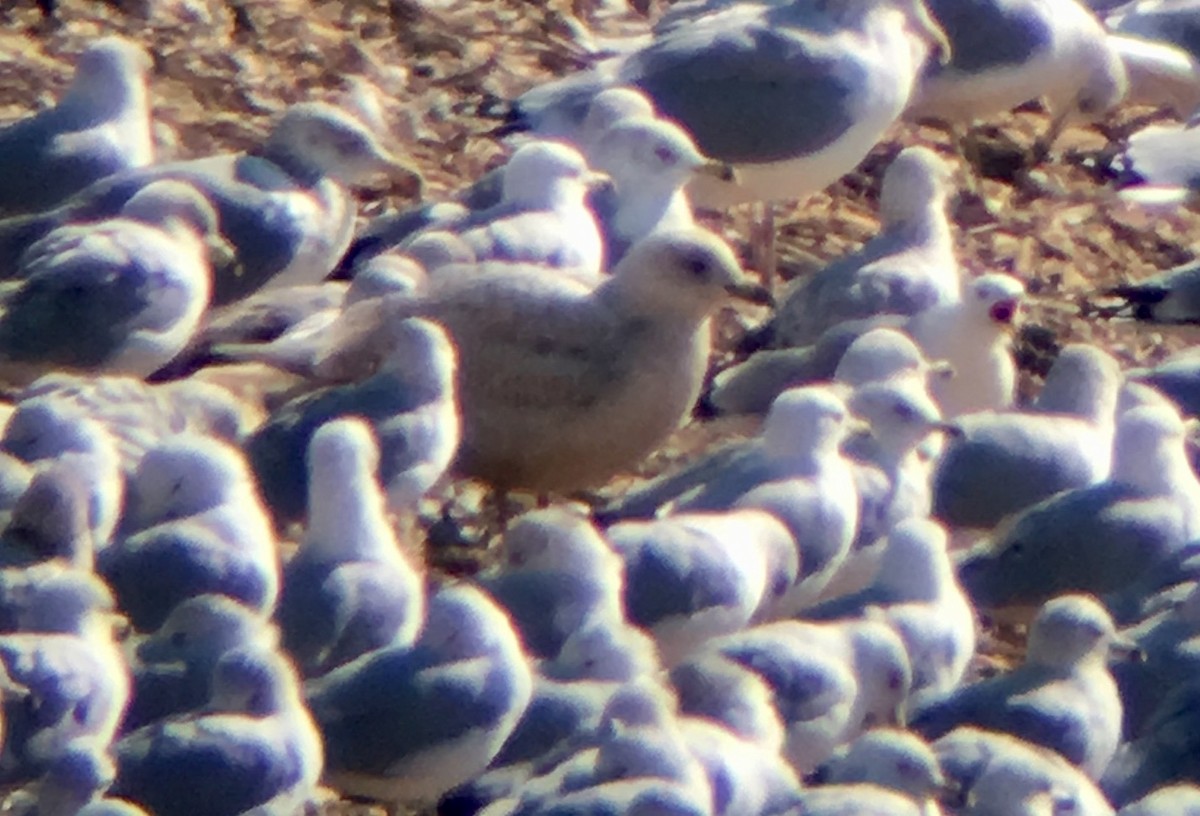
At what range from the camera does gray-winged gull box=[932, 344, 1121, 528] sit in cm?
893

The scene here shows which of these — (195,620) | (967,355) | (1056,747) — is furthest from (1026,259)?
(195,620)

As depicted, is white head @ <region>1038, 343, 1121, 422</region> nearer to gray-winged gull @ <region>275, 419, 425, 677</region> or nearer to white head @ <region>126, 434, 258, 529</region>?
gray-winged gull @ <region>275, 419, 425, 677</region>

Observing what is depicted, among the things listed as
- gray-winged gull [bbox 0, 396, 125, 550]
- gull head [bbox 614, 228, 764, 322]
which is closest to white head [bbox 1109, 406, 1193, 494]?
gull head [bbox 614, 228, 764, 322]

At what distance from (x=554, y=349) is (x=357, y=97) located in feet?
8.90

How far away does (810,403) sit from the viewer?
8.45 m

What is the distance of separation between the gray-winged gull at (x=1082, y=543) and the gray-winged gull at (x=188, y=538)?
202 cm

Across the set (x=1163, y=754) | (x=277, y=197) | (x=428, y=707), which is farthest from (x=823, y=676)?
(x=277, y=197)

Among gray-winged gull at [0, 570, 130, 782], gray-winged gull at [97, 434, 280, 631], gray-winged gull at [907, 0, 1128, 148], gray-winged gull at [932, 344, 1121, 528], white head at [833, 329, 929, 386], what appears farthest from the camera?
gray-winged gull at [907, 0, 1128, 148]

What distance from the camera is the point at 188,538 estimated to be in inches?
291

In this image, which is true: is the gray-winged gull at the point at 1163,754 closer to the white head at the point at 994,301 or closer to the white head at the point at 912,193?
the white head at the point at 994,301

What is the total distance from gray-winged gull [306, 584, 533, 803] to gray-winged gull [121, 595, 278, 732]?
23 centimetres

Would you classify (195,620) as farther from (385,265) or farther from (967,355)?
(967,355)

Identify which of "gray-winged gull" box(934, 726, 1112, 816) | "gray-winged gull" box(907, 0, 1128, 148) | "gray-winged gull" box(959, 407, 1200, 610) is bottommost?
"gray-winged gull" box(907, 0, 1128, 148)

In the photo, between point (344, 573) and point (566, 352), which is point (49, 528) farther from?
point (566, 352)
